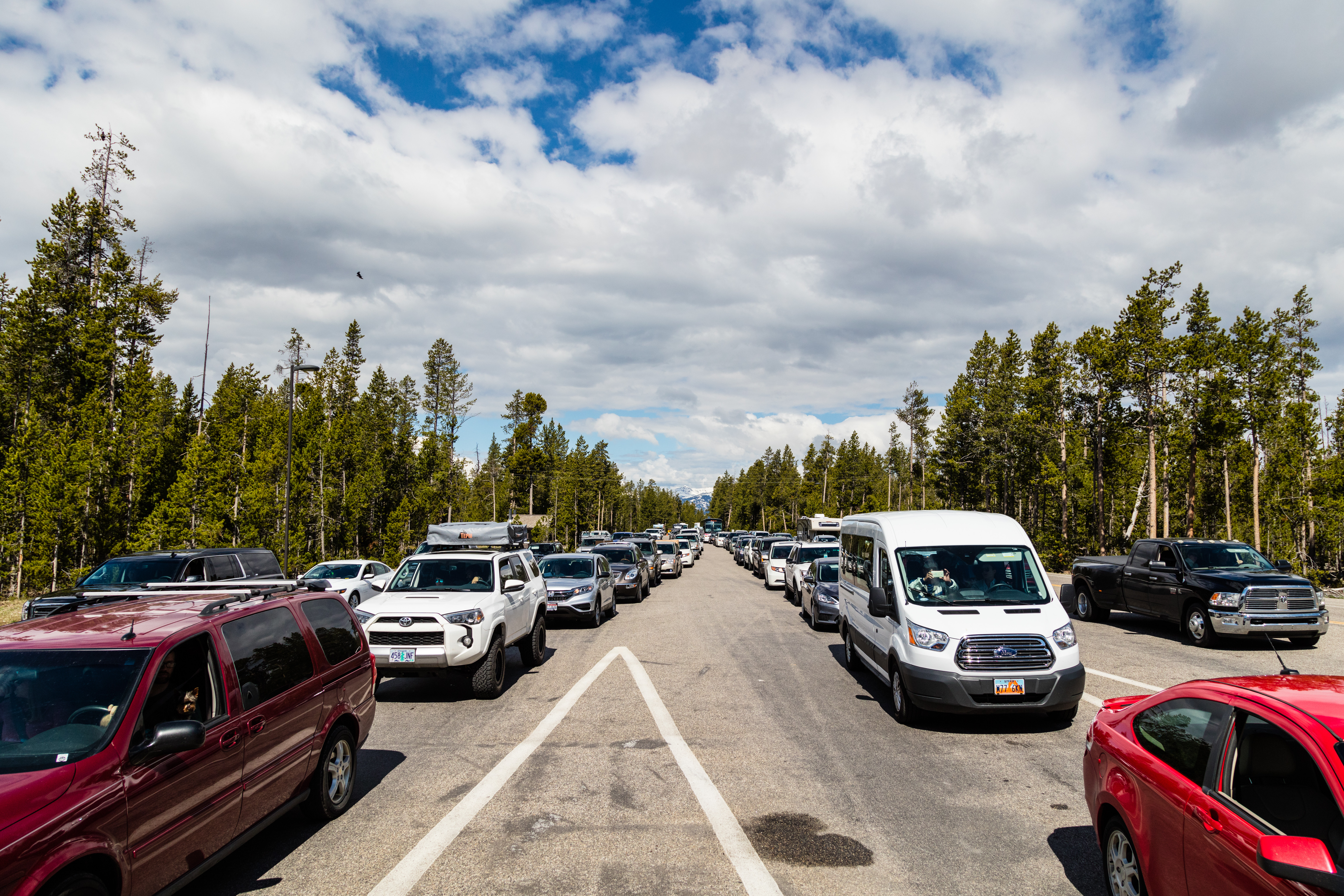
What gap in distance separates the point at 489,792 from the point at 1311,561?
203 feet

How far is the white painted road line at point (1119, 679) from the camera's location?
955 centimetres

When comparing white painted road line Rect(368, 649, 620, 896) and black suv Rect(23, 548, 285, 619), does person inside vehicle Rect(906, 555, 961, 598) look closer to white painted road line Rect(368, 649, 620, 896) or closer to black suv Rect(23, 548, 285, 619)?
white painted road line Rect(368, 649, 620, 896)

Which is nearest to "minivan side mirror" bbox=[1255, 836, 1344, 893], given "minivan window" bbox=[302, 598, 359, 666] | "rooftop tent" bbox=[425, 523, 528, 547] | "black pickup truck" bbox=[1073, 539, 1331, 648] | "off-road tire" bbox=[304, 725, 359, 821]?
"off-road tire" bbox=[304, 725, 359, 821]

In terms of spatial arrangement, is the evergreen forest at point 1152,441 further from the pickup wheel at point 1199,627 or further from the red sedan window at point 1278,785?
the red sedan window at point 1278,785

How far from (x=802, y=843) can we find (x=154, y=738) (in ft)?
13.0

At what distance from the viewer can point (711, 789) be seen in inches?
241

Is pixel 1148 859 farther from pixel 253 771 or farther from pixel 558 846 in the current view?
pixel 253 771

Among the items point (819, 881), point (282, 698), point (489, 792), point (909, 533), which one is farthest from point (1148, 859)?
point (909, 533)

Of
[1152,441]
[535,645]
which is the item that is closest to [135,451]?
[535,645]

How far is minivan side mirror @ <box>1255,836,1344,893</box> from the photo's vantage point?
241 cm

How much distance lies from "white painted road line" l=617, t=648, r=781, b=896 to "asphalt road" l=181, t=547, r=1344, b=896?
7cm

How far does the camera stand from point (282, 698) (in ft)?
15.9

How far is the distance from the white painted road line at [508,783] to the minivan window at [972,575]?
10.8ft

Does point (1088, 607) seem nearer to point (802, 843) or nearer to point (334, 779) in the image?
point (802, 843)
